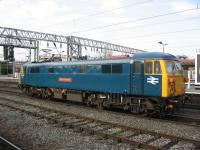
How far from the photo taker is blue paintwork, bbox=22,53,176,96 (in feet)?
52.4

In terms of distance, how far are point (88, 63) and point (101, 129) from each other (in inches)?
307

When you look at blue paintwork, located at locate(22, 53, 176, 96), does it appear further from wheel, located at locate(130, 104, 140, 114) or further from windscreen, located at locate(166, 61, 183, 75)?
wheel, located at locate(130, 104, 140, 114)

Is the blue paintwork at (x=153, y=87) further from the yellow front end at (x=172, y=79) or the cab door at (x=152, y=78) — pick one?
the yellow front end at (x=172, y=79)

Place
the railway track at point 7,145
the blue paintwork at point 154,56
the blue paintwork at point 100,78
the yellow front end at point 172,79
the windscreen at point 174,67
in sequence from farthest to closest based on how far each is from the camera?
the blue paintwork at point 100,78
the blue paintwork at point 154,56
the windscreen at point 174,67
the yellow front end at point 172,79
the railway track at point 7,145

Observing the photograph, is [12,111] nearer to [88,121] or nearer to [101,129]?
[88,121]

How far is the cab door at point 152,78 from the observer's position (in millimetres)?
15337

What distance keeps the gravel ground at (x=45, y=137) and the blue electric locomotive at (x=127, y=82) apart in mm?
4888

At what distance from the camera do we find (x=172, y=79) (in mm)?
15258

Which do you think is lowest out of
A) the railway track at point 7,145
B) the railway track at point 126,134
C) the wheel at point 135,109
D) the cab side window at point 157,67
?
the railway track at point 7,145

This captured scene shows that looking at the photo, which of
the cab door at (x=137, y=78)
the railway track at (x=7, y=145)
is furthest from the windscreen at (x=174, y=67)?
the railway track at (x=7, y=145)

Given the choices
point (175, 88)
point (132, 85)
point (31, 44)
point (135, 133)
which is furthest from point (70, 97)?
point (31, 44)

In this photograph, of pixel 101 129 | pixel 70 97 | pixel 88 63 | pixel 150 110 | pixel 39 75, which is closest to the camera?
pixel 101 129

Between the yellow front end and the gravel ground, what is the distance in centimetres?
516

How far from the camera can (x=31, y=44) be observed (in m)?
64.6
